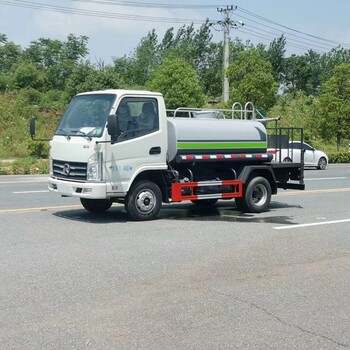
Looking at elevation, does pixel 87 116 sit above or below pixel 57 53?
below

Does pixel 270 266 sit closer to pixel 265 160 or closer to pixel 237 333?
pixel 237 333

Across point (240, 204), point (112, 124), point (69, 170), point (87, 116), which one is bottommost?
point (240, 204)

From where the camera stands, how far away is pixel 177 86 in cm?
3559

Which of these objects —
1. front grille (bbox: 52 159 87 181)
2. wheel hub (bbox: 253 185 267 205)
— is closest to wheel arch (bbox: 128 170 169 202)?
front grille (bbox: 52 159 87 181)

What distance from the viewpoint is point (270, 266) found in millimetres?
8266

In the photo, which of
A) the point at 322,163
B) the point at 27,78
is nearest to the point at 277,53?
the point at 27,78

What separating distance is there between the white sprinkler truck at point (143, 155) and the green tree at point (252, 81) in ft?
65.0

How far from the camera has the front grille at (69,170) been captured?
1115 centimetres

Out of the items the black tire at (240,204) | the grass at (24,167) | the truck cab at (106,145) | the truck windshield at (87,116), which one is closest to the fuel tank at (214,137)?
the truck cab at (106,145)

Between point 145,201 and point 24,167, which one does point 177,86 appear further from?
point 145,201

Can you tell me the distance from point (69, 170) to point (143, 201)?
1496 mm

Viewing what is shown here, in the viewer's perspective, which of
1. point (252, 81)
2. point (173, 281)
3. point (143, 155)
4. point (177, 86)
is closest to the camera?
point (173, 281)

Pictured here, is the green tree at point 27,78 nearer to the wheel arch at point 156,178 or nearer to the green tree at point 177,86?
the green tree at point 177,86

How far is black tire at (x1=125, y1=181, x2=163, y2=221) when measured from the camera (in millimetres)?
11469
